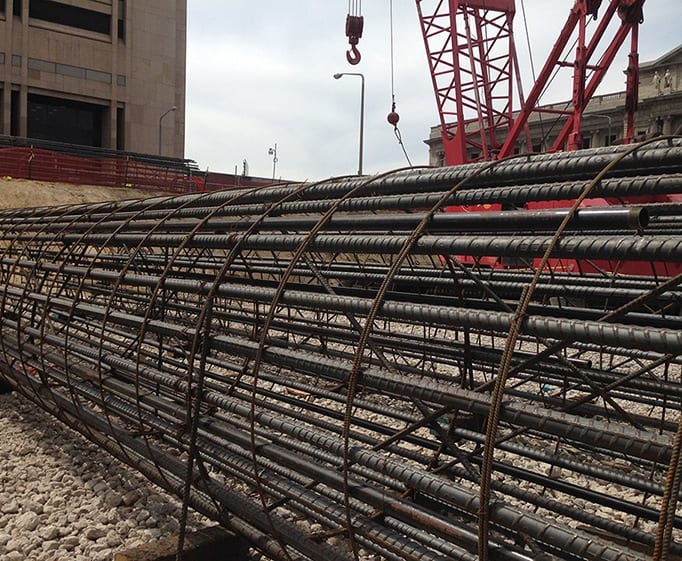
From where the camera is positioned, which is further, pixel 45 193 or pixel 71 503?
pixel 45 193

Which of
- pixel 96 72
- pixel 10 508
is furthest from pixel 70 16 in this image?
pixel 10 508

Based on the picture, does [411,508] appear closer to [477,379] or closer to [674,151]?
[674,151]

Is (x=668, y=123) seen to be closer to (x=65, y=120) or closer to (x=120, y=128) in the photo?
(x=120, y=128)

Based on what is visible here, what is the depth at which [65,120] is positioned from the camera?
41375mm

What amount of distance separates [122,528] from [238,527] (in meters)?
1.18

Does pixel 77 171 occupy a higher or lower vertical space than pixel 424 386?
higher

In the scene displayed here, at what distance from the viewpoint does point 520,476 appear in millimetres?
3818

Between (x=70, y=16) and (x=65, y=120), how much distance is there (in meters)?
6.67

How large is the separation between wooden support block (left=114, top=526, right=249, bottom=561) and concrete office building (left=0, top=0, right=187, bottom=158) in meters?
39.8

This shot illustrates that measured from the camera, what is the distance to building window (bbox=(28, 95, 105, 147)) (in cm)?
3997

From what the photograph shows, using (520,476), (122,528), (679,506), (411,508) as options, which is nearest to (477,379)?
(679,506)

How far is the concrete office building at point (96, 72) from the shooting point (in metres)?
37.7

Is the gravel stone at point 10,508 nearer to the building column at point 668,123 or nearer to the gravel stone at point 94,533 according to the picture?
the gravel stone at point 94,533

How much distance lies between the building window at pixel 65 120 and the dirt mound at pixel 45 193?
1978 cm
